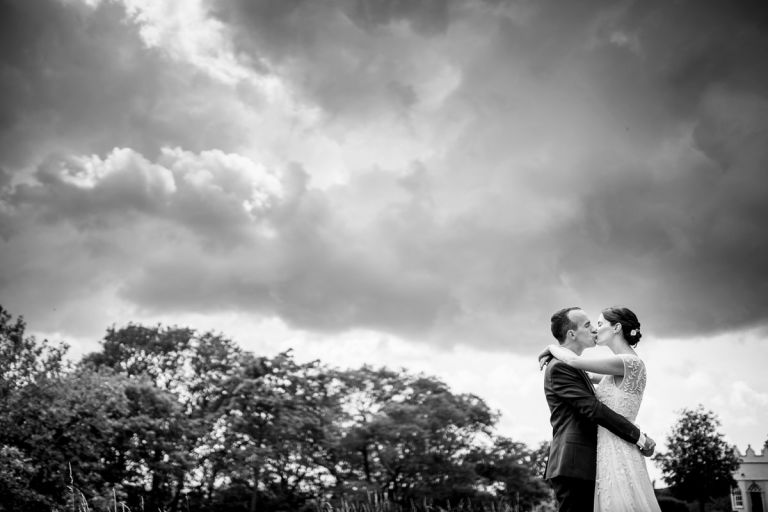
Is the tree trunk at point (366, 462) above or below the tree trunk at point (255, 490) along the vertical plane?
above

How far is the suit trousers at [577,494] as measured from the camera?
413 centimetres

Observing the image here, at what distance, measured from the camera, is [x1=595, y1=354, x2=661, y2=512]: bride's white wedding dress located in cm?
404

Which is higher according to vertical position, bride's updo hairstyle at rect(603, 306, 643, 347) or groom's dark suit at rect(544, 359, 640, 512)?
bride's updo hairstyle at rect(603, 306, 643, 347)

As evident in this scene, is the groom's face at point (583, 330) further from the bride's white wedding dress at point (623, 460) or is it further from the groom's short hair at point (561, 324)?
the bride's white wedding dress at point (623, 460)

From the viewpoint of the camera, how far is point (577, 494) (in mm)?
4133

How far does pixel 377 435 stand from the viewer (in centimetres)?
2680

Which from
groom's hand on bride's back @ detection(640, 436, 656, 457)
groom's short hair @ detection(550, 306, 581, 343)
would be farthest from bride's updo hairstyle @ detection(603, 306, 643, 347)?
groom's hand on bride's back @ detection(640, 436, 656, 457)

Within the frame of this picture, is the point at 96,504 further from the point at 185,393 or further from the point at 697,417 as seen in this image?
the point at 697,417

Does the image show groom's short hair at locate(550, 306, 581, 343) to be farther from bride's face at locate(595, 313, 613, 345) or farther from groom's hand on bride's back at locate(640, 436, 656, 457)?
groom's hand on bride's back at locate(640, 436, 656, 457)

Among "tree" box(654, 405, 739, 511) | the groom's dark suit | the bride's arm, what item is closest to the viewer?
the groom's dark suit

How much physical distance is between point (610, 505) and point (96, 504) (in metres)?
18.8

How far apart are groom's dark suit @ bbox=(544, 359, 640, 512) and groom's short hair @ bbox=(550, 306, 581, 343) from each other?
38 cm

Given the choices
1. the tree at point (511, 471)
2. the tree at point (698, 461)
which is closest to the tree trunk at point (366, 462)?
the tree at point (511, 471)

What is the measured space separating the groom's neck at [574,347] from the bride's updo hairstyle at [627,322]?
13.4 inches
